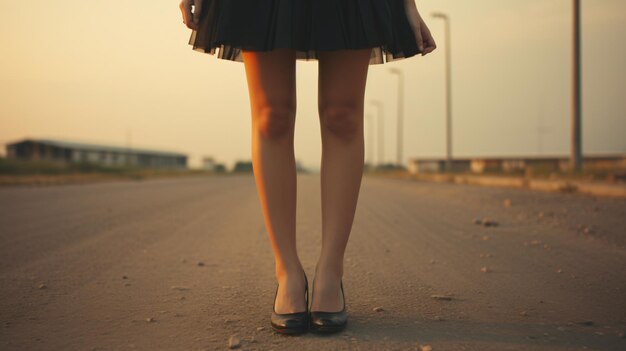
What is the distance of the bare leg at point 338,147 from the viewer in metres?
1.79

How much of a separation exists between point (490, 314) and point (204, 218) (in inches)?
142

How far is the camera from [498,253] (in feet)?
9.68

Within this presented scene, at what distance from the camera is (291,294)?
1.72m

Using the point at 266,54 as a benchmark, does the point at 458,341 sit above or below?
below

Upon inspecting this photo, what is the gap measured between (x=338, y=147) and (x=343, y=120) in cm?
11

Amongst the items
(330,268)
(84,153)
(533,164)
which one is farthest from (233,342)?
(84,153)

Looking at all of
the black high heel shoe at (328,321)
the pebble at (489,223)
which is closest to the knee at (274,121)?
the black high heel shoe at (328,321)

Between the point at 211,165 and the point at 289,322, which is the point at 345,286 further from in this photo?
the point at 211,165

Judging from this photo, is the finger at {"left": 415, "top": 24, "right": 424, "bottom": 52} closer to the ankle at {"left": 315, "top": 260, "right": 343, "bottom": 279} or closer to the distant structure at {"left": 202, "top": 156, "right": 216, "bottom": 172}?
the ankle at {"left": 315, "top": 260, "right": 343, "bottom": 279}

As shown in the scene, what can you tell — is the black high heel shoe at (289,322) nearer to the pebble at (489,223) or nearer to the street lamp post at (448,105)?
the pebble at (489,223)

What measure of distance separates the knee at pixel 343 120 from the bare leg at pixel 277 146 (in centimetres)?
15

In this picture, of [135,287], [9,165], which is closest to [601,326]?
[135,287]

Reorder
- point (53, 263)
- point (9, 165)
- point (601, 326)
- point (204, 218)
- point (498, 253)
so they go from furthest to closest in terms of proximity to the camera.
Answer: point (9, 165)
point (204, 218)
point (498, 253)
point (53, 263)
point (601, 326)

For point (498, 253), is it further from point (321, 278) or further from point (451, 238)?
point (321, 278)
